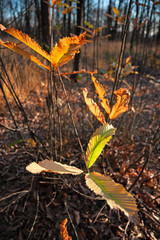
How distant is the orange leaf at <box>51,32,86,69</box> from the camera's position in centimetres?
31

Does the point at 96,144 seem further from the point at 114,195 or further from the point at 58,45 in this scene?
the point at 58,45

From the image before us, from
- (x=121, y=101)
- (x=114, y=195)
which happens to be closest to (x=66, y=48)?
(x=121, y=101)

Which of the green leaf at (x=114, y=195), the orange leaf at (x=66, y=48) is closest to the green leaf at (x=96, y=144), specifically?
the green leaf at (x=114, y=195)

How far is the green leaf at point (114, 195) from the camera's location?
0.30 meters

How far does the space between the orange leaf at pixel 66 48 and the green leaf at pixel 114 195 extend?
0.28 m

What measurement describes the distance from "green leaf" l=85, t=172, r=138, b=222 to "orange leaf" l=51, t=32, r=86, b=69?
28cm

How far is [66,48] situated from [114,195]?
0.32 meters

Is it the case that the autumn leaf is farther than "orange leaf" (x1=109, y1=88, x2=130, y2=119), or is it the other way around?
"orange leaf" (x1=109, y1=88, x2=130, y2=119)

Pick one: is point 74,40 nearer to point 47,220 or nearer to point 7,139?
point 47,220

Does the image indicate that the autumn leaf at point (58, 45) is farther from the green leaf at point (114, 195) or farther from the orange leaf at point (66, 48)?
the green leaf at point (114, 195)

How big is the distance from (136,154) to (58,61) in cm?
134

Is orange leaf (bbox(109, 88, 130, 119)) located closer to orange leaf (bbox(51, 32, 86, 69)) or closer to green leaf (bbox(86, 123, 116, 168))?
green leaf (bbox(86, 123, 116, 168))

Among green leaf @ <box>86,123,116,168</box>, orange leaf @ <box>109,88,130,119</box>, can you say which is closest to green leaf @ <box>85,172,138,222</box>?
green leaf @ <box>86,123,116,168</box>

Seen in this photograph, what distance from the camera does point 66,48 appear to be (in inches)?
12.7
